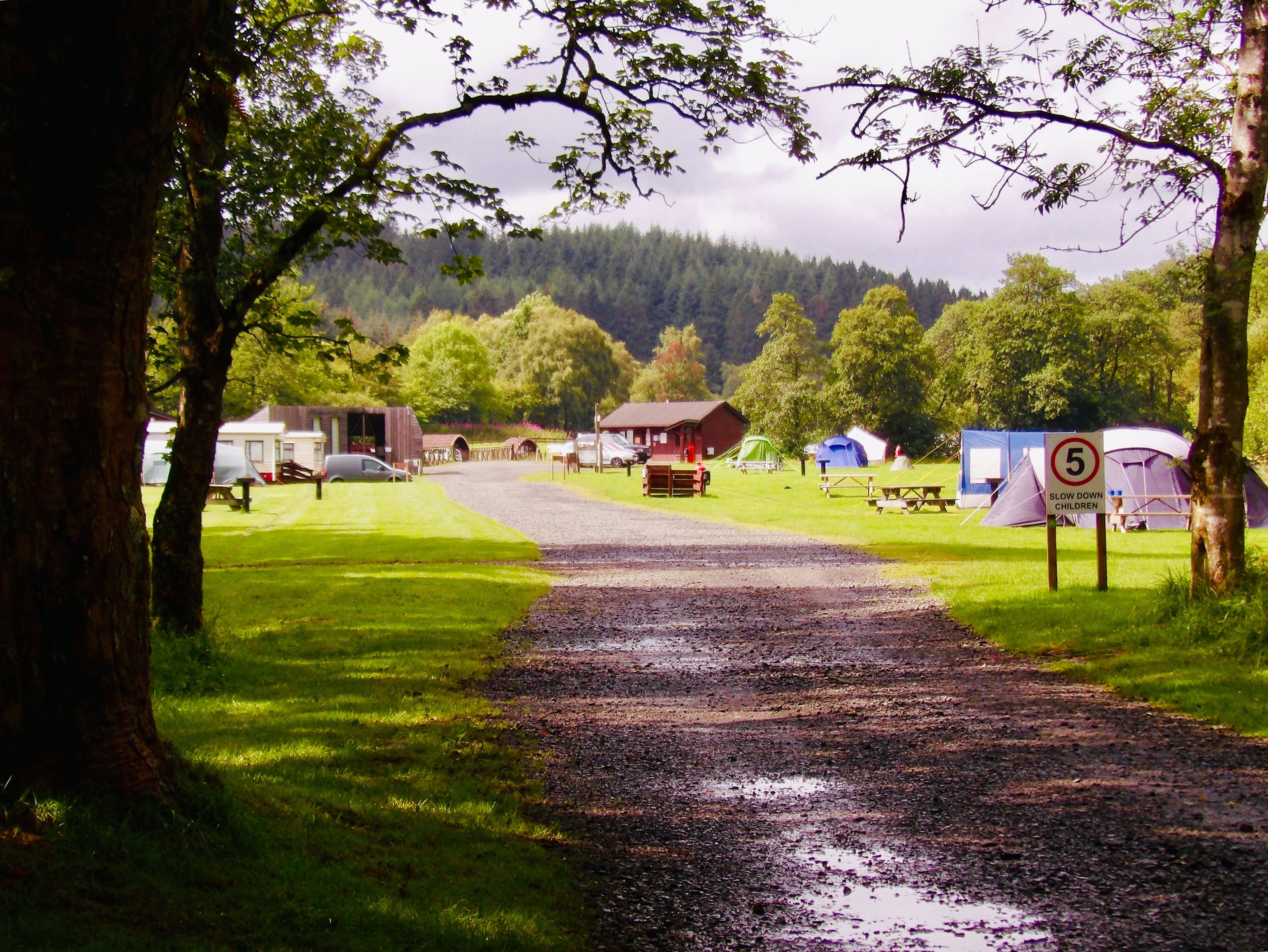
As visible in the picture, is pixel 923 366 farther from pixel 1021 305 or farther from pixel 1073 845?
pixel 1073 845

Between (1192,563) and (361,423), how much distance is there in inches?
2272

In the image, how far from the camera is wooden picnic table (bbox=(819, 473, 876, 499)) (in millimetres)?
32375

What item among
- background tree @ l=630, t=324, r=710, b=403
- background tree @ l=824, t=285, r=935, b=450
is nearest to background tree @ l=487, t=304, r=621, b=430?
background tree @ l=630, t=324, r=710, b=403

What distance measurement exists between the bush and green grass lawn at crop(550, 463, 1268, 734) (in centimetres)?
6

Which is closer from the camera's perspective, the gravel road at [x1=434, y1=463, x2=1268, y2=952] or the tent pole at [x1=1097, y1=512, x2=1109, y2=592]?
the gravel road at [x1=434, y1=463, x2=1268, y2=952]

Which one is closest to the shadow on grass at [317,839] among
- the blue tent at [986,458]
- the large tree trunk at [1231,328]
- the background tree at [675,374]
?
the large tree trunk at [1231,328]

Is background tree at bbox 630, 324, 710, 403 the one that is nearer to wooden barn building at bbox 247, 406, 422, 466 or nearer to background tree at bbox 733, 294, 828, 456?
background tree at bbox 733, 294, 828, 456

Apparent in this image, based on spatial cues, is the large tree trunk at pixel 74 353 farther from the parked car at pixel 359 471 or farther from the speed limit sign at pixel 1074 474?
the parked car at pixel 359 471

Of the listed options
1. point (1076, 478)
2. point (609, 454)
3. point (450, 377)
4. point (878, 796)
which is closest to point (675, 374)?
point (450, 377)

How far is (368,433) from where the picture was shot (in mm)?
63312

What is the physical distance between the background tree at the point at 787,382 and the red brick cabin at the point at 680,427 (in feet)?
47.3

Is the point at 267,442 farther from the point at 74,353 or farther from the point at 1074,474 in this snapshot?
the point at 74,353

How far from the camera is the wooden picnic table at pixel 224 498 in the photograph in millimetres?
31453

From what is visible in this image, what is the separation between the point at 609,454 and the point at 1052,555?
59.4 meters
